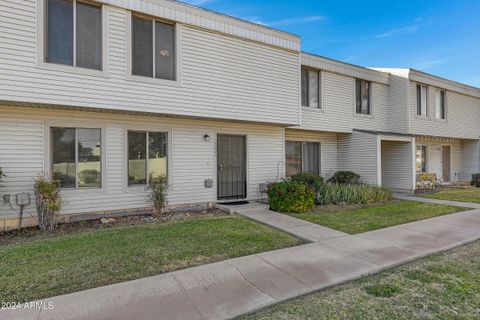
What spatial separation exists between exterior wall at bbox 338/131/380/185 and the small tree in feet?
29.1

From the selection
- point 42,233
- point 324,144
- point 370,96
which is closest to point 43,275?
point 42,233

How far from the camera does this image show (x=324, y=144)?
13398mm

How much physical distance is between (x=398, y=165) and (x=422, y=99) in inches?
165

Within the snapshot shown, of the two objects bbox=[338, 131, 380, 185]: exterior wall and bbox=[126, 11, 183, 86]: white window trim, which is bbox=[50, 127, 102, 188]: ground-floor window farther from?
bbox=[338, 131, 380, 185]: exterior wall

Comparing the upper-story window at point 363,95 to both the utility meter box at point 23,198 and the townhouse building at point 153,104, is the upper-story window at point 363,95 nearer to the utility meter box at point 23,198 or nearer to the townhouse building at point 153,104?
the townhouse building at point 153,104

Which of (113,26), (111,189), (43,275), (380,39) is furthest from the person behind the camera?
(380,39)

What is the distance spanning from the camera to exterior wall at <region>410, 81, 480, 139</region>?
566 inches

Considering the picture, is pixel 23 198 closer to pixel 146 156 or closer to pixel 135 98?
pixel 146 156

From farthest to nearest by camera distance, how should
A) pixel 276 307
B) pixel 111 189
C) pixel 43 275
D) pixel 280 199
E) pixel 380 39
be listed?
pixel 380 39, pixel 280 199, pixel 111 189, pixel 43 275, pixel 276 307

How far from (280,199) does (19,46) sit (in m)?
7.51

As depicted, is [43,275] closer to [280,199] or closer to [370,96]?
[280,199]

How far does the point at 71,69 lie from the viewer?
6.60 metres

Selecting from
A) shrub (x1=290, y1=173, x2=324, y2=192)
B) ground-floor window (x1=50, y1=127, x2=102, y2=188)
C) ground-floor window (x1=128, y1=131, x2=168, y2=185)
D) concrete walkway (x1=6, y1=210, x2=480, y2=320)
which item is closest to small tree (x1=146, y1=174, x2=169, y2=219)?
ground-floor window (x1=128, y1=131, x2=168, y2=185)

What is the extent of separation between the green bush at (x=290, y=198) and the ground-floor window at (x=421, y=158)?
1093cm
